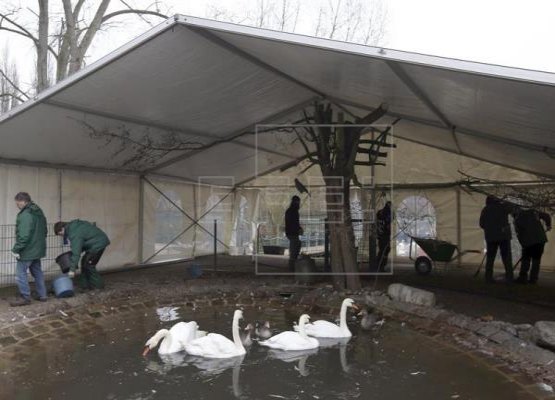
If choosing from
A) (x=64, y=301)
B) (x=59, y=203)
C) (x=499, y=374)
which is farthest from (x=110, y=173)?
(x=499, y=374)

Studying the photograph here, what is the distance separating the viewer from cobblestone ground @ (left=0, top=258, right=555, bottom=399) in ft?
18.2

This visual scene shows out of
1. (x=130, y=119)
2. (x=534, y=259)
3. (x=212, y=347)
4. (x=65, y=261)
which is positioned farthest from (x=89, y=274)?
(x=534, y=259)

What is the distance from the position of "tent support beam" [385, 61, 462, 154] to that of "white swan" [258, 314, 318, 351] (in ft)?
10.7

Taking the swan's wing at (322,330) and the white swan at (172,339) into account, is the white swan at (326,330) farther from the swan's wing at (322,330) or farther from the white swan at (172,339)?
the white swan at (172,339)

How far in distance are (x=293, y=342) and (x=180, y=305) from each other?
3316 millimetres

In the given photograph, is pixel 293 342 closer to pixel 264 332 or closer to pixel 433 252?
pixel 264 332

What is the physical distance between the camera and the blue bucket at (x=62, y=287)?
8.23 meters

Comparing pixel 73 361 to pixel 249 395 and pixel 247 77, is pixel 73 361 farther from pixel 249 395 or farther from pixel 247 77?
pixel 247 77

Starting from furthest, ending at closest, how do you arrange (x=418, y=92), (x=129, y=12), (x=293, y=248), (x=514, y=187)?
(x=129, y=12) → (x=293, y=248) → (x=514, y=187) → (x=418, y=92)

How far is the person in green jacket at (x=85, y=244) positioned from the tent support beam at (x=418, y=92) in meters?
6.10

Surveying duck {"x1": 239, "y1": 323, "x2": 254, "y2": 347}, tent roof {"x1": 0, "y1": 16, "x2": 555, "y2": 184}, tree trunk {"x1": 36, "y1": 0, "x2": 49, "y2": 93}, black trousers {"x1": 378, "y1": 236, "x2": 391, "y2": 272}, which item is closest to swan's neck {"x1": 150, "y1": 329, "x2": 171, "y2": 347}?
duck {"x1": 239, "y1": 323, "x2": 254, "y2": 347}

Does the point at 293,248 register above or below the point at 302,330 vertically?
above

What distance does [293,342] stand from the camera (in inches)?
234

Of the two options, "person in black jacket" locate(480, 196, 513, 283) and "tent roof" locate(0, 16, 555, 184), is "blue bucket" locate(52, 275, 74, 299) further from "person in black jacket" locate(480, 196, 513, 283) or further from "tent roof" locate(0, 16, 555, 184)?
"person in black jacket" locate(480, 196, 513, 283)
